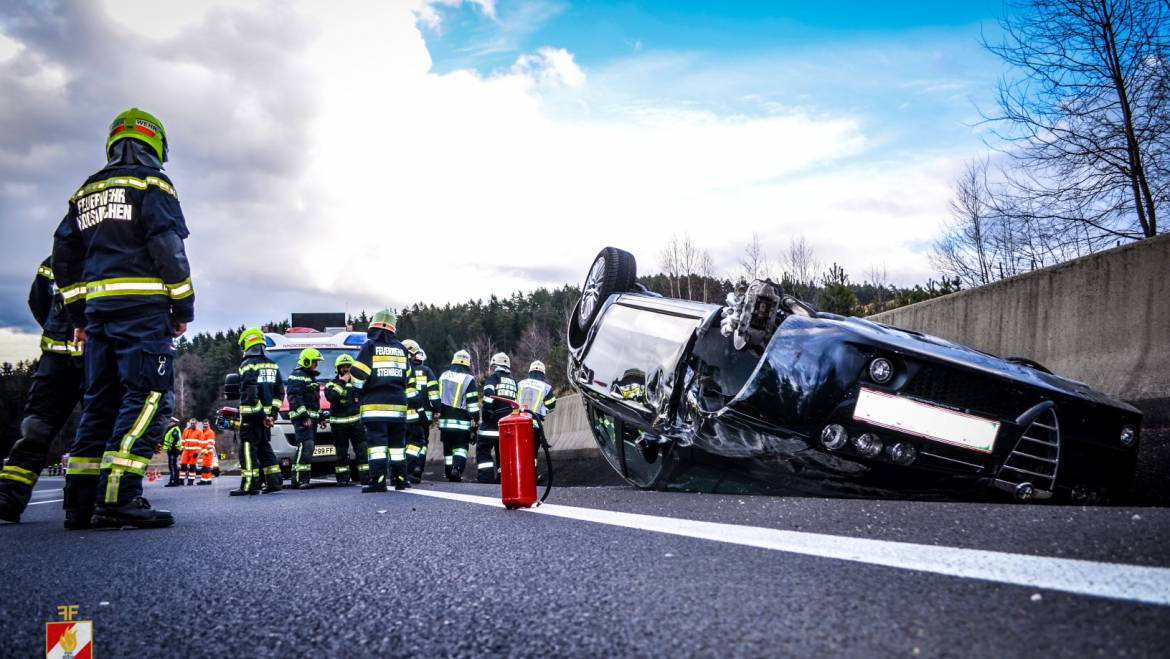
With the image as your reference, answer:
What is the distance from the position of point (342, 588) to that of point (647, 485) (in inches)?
128

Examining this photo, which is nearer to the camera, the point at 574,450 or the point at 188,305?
the point at 188,305

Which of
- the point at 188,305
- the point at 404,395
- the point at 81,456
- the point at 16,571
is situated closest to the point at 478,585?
the point at 16,571

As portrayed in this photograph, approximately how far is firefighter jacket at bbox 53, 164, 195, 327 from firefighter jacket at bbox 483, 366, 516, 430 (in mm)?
6311

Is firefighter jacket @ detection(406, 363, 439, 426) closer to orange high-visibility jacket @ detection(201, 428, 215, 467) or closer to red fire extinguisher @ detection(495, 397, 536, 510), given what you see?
red fire extinguisher @ detection(495, 397, 536, 510)

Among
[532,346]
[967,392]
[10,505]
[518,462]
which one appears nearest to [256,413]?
[10,505]

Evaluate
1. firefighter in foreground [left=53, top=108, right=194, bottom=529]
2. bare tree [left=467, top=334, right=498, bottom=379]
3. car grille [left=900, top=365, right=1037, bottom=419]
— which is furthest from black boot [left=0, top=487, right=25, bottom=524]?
bare tree [left=467, top=334, right=498, bottom=379]

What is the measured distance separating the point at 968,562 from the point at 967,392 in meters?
1.53

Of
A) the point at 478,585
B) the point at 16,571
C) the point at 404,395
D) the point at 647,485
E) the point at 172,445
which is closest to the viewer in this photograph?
the point at 478,585

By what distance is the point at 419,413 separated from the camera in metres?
10.8

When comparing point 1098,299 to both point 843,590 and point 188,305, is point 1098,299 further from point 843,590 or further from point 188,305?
point 188,305

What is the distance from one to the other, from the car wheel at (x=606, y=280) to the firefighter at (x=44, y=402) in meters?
3.50

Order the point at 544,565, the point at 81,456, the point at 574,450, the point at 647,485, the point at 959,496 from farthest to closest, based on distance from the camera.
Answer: the point at 574,450, the point at 647,485, the point at 81,456, the point at 959,496, the point at 544,565

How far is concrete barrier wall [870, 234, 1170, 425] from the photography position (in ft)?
16.2

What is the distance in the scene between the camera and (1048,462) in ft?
11.3
